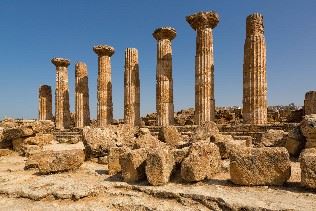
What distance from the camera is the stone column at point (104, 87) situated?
27.0 m

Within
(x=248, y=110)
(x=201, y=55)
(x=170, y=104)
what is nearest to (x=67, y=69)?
(x=170, y=104)

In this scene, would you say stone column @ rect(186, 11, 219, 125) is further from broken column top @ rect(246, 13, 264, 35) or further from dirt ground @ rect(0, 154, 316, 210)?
dirt ground @ rect(0, 154, 316, 210)

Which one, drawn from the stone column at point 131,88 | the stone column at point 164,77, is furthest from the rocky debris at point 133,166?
the stone column at point 131,88

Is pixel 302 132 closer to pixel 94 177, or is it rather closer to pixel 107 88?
pixel 94 177

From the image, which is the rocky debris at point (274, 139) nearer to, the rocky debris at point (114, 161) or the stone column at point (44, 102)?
the rocky debris at point (114, 161)

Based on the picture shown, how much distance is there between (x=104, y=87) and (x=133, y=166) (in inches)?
782

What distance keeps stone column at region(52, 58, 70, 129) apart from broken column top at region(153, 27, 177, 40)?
11.1 meters

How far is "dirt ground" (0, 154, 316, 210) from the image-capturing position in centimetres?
608

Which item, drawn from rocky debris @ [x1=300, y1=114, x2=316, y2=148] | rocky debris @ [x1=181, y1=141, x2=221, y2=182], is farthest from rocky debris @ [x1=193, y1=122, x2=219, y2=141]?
rocky debris @ [x1=181, y1=141, x2=221, y2=182]

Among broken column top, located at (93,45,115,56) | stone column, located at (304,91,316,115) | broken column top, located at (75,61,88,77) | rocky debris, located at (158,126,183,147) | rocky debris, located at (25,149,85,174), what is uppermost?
broken column top, located at (93,45,115,56)

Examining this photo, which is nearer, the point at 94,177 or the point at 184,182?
the point at 184,182

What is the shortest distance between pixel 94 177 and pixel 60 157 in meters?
1.42

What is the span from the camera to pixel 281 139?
36.5 feet

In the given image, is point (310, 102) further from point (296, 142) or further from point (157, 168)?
point (157, 168)
